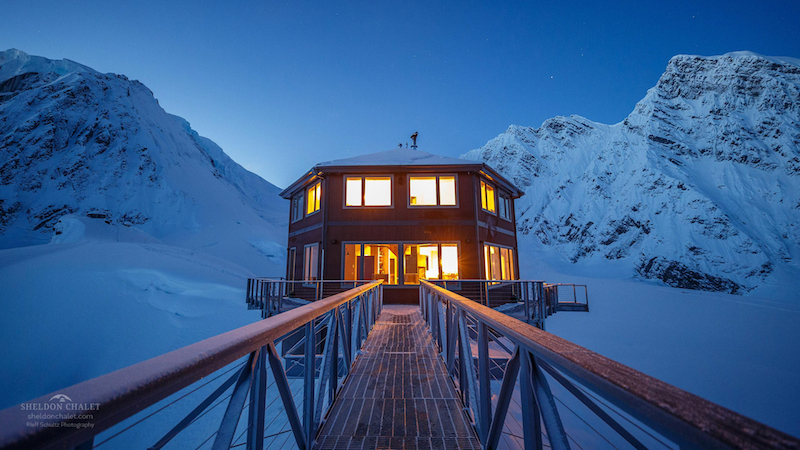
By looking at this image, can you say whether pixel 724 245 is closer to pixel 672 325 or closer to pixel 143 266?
pixel 672 325

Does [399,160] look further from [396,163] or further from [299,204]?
[299,204]

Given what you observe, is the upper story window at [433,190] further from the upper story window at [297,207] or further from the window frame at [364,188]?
the upper story window at [297,207]

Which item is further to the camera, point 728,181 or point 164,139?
point 164,139

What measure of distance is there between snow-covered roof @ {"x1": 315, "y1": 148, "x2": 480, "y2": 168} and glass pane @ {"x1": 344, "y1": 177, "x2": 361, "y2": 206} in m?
0.73

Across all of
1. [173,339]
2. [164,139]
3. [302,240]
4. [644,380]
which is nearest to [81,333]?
[173,339]

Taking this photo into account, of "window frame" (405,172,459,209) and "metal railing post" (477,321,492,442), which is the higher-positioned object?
"window frame" (405,172,459,209)

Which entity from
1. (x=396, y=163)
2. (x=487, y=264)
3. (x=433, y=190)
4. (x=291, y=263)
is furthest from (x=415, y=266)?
(x=291, y=263)

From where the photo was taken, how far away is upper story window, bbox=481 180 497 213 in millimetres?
13914

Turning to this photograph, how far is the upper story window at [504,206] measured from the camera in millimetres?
15538

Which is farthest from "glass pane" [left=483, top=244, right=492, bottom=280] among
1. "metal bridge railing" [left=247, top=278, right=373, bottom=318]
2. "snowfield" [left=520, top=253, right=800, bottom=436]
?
"snowfield" [left=520, top=253, right=800, bottom=436]

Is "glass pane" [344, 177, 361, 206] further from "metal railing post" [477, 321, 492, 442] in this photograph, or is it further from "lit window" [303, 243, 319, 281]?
"metal railing post" [477, 321, 492, 442]

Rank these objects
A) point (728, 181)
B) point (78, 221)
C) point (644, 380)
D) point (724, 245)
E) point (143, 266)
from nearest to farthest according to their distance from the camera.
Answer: point (644, 380), point (143, 266), point (78, 221), point (724, 245), point (728, 181)

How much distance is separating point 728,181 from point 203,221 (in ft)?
240

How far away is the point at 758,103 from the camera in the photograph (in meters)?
43.9
